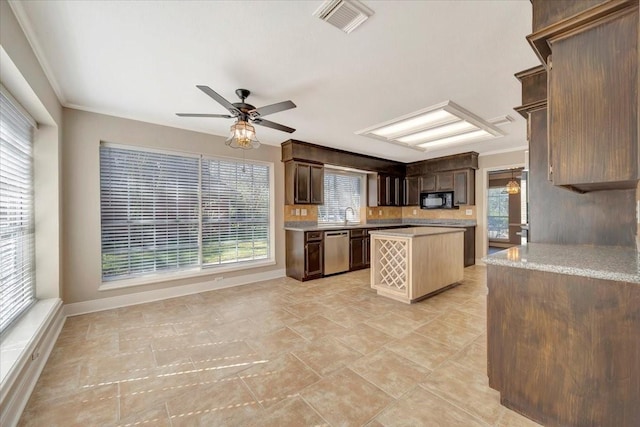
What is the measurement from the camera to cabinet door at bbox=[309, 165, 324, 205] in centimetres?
518

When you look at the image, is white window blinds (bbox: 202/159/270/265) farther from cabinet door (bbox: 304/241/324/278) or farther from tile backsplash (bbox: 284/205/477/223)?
cabinet door (bbox: 304/241/324/278)

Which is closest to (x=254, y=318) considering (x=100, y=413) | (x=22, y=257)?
(x=100, y=413)

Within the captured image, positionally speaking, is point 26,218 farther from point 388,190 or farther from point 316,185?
point 388,190

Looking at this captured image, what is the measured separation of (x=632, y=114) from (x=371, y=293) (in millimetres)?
3231

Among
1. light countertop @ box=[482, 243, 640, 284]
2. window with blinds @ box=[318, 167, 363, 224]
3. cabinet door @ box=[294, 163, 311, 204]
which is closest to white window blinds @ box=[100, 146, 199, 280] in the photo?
cabinet door @ box=[294, 163, 311, 204]

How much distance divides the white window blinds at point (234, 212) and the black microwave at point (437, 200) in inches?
156

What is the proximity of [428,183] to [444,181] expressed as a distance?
1.28ft

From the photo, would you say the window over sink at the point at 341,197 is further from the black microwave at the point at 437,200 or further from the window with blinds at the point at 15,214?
the window with blinds at the point at 15,214

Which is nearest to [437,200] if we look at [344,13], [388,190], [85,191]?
[388,190]

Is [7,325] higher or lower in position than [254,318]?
higher

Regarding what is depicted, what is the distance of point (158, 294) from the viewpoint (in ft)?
12.4

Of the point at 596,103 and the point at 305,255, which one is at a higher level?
the point at 596,103

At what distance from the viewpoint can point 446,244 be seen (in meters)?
4.02

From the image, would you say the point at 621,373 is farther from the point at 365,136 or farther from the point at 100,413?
the point at 365,136
